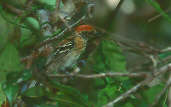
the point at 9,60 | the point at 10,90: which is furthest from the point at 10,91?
the point at 9,60

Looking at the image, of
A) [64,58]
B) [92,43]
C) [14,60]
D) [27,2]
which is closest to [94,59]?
[92,43]

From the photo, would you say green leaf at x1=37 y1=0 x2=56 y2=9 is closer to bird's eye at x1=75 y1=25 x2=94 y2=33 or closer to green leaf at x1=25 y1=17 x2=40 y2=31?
bird's eye at x1=75 y1=25 x2=94 y2=33

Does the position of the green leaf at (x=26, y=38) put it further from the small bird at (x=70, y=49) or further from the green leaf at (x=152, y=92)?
the green leaf at (x=152, y=92)

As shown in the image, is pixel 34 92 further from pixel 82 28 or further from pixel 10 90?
pixel 82 28

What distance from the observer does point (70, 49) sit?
2.33 meters

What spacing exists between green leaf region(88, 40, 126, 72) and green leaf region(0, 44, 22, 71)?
89 centimetres

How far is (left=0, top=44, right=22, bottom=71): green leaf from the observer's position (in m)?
1.59

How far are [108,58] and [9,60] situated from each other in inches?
41.9

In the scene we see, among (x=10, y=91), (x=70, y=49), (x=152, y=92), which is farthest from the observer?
(x=70, y=49)

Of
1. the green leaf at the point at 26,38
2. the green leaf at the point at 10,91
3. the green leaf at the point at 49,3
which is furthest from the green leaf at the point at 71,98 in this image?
the green leaf at the point at 49,3

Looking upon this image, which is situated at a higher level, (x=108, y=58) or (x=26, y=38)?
(x=26, y=38)

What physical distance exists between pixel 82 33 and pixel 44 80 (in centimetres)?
76

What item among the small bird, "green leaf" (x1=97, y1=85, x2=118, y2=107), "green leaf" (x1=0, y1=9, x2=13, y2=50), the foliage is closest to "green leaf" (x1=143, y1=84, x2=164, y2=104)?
the foliage

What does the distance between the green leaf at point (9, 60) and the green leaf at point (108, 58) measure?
2.90 ft
